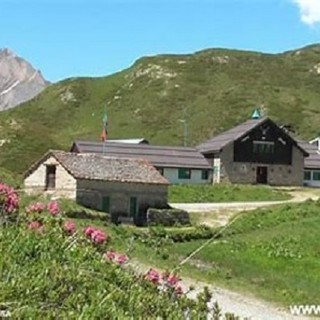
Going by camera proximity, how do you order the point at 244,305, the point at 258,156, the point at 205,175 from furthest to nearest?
the point at 258,156 < the point at 205,175 < the point at 244,305

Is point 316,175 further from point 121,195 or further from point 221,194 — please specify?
point 121,195

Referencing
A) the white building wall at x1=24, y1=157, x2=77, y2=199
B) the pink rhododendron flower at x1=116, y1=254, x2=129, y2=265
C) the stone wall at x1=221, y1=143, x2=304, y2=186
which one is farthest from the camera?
the stone wall at x1=221, y1=143, x2=304, y2=186

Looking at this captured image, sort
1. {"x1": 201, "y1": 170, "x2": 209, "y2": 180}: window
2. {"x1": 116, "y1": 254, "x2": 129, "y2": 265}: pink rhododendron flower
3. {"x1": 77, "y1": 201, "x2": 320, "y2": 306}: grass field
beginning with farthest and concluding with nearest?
{"x1": 201, "y1": 170, "x2": 209, "y2": 180}: window < {"x1": 77, "y1": 201, "x2": 320, "y2": 306}: grass field < {"x1": 116, "y1": 254, "x2": 129, "y2": 265}: pink rhododendron flower

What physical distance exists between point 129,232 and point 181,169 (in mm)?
37588

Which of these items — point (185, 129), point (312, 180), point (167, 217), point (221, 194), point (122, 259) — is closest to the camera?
point (122, 259)

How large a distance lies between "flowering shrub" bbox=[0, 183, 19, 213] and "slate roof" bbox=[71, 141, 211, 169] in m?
64.0

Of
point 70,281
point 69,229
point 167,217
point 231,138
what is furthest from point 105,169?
point 70,281

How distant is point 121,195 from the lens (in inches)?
1957

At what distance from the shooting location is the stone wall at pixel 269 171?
79.3m

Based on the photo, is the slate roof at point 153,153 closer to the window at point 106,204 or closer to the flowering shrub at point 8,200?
the window at point 106,204

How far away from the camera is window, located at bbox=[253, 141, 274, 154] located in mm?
80375

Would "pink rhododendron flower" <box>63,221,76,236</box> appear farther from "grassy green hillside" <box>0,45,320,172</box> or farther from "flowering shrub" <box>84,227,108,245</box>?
"grassy green hillside" <box>0,45,320,172</box>

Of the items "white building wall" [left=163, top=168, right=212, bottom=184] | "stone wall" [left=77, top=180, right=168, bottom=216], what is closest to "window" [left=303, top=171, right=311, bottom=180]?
"white building wall" [left=163, top=168, right=212, bottom=184]

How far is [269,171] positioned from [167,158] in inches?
370
